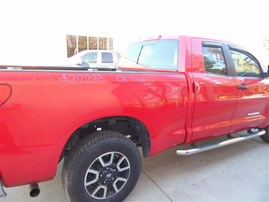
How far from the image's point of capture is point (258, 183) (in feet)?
10.2

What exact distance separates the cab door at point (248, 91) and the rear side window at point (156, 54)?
95 centimetres

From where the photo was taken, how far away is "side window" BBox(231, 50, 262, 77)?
3494mm

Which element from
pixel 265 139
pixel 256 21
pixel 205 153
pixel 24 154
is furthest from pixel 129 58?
pixel 256 21

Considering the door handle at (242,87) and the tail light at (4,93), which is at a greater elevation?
the tail light at (4,93)

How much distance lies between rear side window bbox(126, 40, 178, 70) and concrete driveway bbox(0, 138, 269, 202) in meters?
1.44

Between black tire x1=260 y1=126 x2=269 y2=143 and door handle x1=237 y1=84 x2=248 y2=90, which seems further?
black tire x1=260 y1=126 x2=269 y2=143

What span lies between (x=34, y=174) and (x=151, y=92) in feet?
4.40

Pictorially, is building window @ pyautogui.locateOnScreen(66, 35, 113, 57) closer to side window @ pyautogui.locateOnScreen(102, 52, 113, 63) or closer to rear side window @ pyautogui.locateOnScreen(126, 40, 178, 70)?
side window @ pyautogui.locateOnScreen(102, 52, 113, 63)

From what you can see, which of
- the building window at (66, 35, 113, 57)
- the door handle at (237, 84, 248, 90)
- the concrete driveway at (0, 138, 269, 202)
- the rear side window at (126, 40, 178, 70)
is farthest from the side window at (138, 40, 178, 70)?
the building window at (66, 35, 113, 57)

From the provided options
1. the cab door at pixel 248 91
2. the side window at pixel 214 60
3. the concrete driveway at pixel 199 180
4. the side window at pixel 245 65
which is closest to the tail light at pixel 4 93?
the concrete driveway at pixel 199 180

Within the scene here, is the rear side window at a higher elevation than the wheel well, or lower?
higher

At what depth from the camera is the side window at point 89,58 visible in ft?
34.5

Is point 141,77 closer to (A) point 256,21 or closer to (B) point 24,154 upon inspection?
(B) point 24,154

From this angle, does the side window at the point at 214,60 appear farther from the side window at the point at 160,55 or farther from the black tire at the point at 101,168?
the black tire at the point at 101,168
